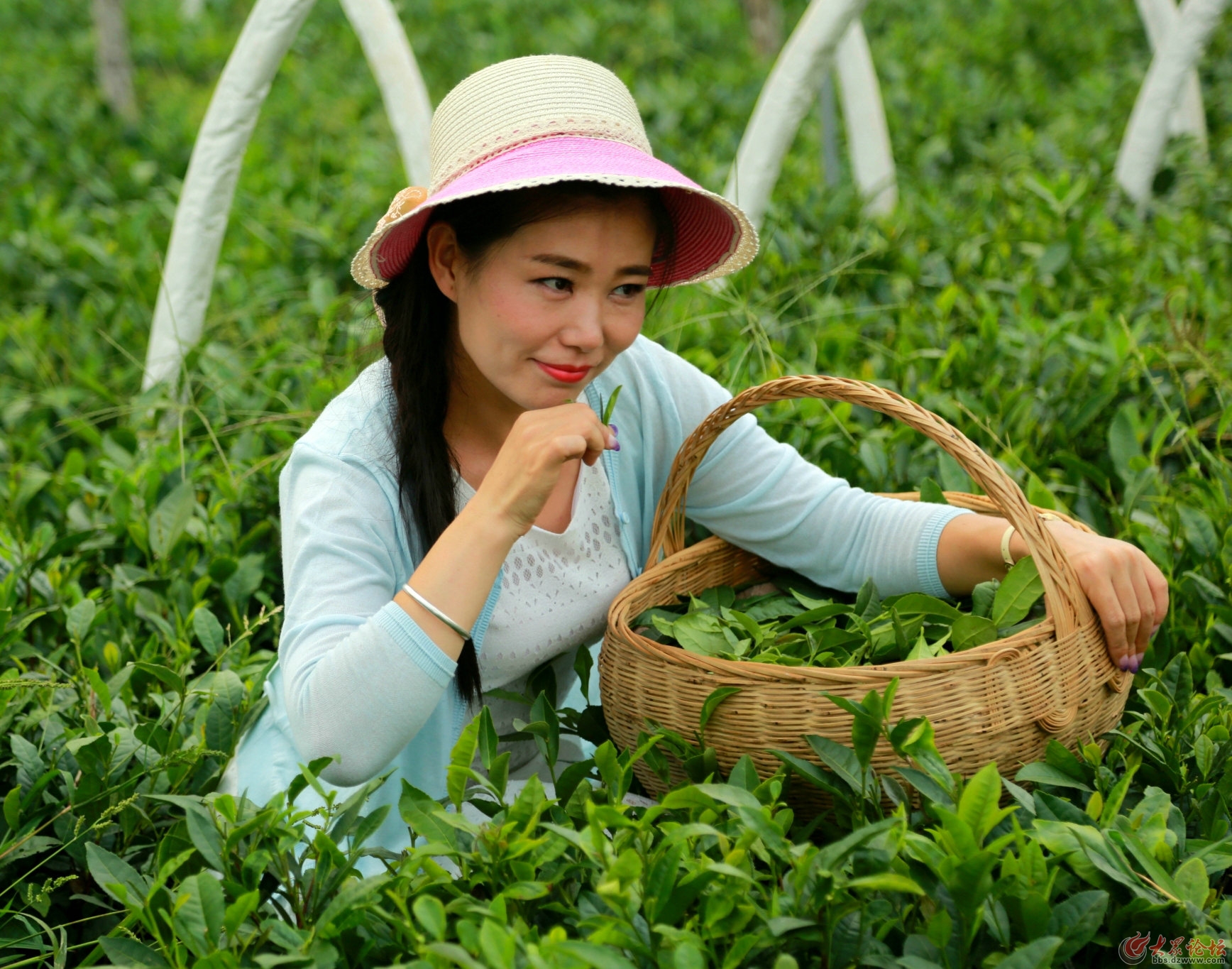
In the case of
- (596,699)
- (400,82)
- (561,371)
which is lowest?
(596,699)

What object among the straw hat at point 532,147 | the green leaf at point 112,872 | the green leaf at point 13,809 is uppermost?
the straw hat at point 532,147

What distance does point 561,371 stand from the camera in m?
1.63

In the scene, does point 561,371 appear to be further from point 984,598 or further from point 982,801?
point 982,801

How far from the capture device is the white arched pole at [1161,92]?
3832mm

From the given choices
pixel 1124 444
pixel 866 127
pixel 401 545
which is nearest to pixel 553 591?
pixel 401 545

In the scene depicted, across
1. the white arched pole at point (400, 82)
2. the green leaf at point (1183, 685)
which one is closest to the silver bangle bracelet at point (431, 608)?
the green leaf at point (1183, 685)

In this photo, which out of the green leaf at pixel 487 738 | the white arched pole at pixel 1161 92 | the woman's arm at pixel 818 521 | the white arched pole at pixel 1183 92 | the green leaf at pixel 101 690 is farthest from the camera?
the white arched pole at pixel 1183 92

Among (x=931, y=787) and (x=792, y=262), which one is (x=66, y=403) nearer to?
(x=792, y=262)

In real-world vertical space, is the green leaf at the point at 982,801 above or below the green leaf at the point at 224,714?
above

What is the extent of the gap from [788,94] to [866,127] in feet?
3.61

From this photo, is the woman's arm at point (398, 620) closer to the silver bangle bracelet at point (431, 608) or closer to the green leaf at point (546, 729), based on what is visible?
the silver bangle bracelet at point (431, 608)

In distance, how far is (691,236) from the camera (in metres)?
1.84

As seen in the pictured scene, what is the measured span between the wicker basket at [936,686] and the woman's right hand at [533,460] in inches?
8.7

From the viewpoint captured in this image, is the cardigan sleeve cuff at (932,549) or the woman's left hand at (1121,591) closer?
the woman's left hand at (1121,591)
